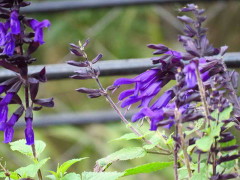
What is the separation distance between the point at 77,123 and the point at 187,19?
55.7 inches

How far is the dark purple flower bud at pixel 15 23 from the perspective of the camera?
1.81 ft

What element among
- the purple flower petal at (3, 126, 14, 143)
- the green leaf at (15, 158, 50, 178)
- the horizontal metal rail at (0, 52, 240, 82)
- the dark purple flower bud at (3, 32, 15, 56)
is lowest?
the horizontal metal rail at (0, 52, 240, 82)

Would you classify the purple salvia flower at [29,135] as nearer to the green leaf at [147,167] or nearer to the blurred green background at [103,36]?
the green leaf at [147,167]

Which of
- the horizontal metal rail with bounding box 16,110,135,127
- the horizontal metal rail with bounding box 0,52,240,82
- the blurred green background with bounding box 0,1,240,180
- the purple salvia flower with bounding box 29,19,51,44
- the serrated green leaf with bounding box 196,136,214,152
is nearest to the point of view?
the serrated green leaf with bounding box 196,136,214,152

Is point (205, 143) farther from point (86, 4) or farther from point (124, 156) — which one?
point (86, 4)

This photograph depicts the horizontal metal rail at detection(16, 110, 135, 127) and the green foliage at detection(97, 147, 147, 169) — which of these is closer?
the green foliage at detection(97, 147, 147, 169)

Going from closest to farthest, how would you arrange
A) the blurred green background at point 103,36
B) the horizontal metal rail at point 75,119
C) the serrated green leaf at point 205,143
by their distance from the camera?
the serrated green leaf at point 205,143 → the horizontal metal rail at point 75,119 → the blurred green background at point 103,36

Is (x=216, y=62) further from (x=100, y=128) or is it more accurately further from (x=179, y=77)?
(x=100, y=128)

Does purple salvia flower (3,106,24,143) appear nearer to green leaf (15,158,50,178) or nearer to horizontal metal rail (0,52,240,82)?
green leaf (15,158,50,178)

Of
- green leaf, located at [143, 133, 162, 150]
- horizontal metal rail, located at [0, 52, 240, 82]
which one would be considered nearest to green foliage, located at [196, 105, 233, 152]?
green leaf, located at [143, 133, 162, 150]

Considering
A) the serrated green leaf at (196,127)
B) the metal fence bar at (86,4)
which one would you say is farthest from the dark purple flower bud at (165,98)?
the metal fence bar at (86,4)

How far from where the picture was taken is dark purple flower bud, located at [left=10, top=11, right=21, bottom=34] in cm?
55

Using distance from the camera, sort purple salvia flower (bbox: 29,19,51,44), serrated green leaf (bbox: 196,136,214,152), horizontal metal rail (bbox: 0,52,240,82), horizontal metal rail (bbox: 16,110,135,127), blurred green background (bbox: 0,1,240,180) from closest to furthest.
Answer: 1. serrated green leaf (bbox: 196,136,214,152)
2. purple salvia flower (bbox: 29,19,51,44)
3. horizontal metal rail (bbox: 0,52,240,82)
4. horizontal metal rail (bbox: 16,110,135,127)
5. blurred green background (bbox: 0,1,240,180)

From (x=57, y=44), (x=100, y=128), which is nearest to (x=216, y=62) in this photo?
(x=100, y=128)
